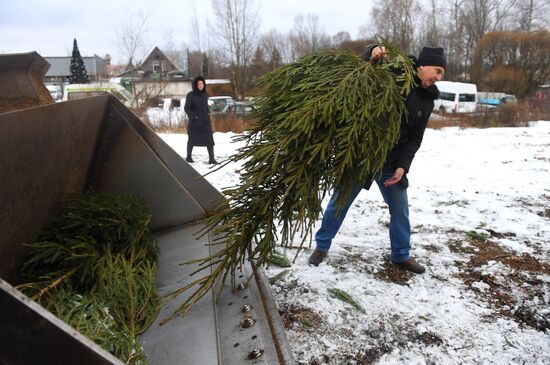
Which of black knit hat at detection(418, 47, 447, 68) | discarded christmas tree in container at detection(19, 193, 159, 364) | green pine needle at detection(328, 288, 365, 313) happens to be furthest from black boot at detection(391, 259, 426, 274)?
discarded christmas tree in container at detection(19, 193, 159, 364)

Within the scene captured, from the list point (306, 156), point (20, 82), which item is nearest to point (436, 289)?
point (306, 156)

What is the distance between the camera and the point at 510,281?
10.4 ft

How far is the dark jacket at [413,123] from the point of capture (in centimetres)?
297

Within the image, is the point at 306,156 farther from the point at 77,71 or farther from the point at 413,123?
the point at 77,71

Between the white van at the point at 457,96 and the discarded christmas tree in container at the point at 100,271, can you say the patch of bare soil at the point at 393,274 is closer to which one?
the discarded christmas tree in container at the point at 100,271

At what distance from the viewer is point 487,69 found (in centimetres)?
3572

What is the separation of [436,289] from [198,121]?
6.32 metres

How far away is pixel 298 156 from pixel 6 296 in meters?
1.47

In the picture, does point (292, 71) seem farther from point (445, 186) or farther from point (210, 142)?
point (210, 142)

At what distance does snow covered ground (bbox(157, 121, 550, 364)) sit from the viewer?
2.43m

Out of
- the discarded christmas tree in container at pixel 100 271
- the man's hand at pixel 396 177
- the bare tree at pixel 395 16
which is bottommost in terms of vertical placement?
the discarded christmas tree in container at pixel 100 271

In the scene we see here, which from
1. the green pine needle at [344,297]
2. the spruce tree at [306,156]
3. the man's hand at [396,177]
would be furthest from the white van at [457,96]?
the spruce tree at [306,156]

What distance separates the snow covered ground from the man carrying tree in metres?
0.20

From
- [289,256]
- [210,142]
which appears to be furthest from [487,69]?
[289,256]
